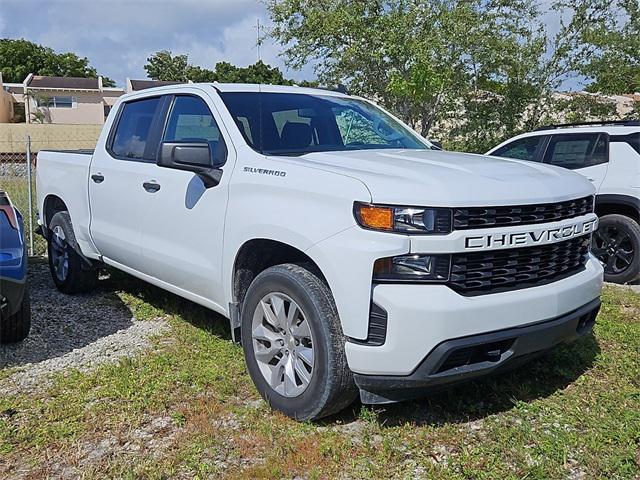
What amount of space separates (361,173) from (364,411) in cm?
134

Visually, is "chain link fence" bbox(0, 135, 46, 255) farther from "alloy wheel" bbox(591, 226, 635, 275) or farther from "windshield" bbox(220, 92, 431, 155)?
"alloy wheel" bbox(591, 226, 635, 275)

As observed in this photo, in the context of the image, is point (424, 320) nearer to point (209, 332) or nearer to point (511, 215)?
point (511, 215)

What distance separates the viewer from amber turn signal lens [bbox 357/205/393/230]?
286cm

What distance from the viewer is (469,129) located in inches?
536

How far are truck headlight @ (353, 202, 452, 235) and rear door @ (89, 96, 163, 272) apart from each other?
2323mm

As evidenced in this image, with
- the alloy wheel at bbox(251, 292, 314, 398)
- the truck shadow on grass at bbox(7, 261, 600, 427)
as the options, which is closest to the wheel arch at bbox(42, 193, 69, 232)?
the truck shadow on grass at bbox(7, 261, 600, 427)

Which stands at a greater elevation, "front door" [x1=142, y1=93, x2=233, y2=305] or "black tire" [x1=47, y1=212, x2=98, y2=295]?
"front door" [x1=142, y1=93, x2=233, y2=305]

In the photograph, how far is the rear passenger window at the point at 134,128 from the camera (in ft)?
16.1

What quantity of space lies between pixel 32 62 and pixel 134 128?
6351 cm

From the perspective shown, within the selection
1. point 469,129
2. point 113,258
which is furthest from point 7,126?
point 113,258

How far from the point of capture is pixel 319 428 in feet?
11.0

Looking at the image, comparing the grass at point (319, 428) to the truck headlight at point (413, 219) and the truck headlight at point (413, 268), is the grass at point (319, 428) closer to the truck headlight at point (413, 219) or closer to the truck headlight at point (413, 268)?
the truck headlight at point (413, 268)

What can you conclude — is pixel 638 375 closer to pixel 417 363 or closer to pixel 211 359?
pixel 417 363

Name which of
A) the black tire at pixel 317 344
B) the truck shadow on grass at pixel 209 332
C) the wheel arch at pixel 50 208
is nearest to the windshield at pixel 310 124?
the black tire at pixel 317 344
